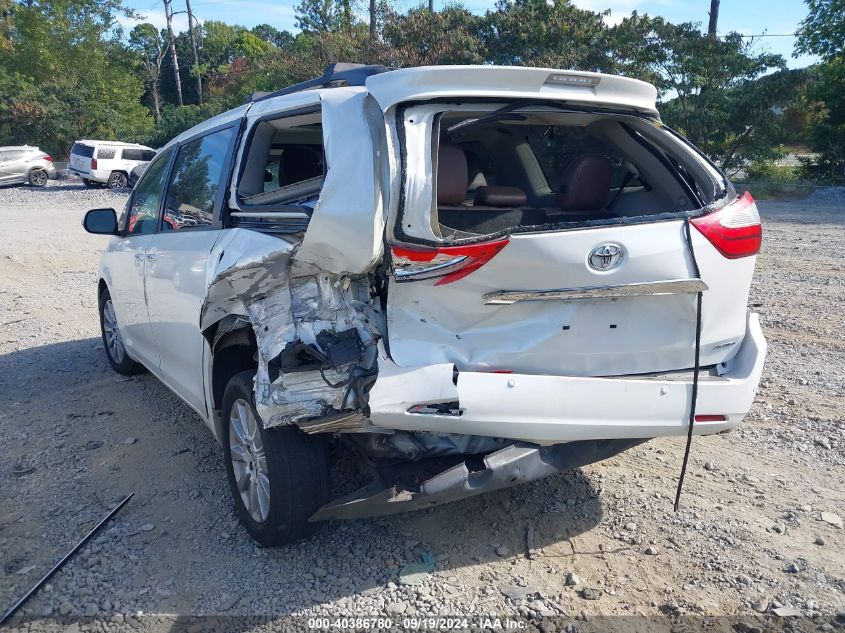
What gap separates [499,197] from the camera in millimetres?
3967

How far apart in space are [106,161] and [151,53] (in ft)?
114

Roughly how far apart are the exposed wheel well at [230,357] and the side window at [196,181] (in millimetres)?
742

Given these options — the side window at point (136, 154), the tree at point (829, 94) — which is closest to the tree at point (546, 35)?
the tree at point (829, 94)

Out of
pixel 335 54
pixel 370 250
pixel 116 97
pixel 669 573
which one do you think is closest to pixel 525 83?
pixel 370 250

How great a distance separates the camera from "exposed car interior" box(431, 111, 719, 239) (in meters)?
3.52

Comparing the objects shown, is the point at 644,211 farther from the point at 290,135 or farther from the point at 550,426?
the point at 290,135

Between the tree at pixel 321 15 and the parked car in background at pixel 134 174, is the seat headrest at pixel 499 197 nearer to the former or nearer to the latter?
the parked car in background at pixel 134 174

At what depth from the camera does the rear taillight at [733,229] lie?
309cm

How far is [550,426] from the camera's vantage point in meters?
2.87

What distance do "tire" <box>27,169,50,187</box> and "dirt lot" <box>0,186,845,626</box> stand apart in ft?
89.8

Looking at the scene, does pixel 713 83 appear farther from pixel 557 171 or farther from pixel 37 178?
pixel 37 178

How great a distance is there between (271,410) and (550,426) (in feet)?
3.59

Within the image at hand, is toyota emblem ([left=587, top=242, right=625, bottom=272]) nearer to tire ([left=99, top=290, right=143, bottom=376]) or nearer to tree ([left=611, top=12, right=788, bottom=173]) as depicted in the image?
tire ([left=99, top=290, right=143, bottom=376])

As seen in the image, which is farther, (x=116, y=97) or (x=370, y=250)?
(x=116, y=97)
